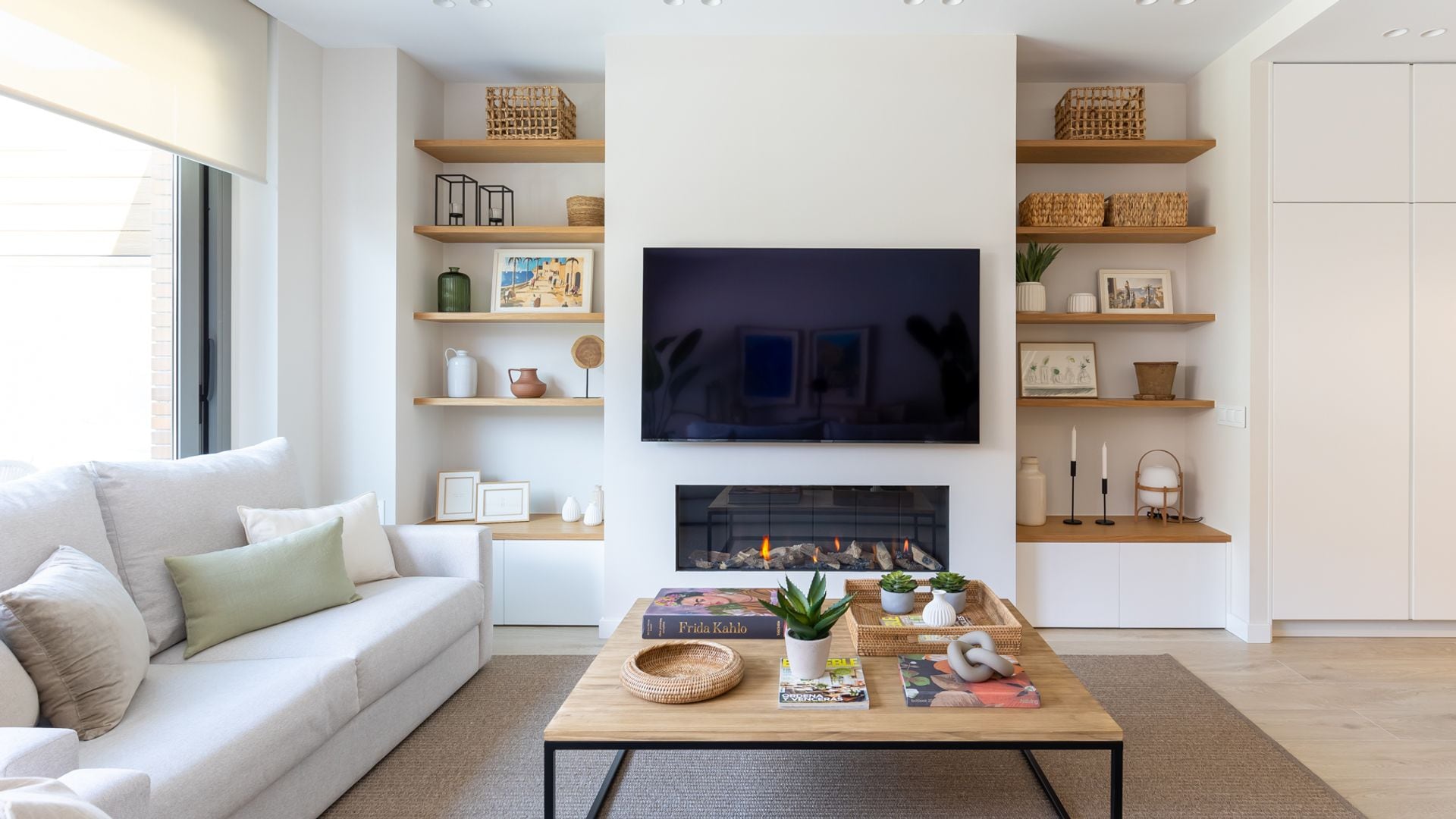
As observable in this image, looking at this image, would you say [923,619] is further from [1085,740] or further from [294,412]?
[294,412]

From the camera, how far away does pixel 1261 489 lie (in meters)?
3.34

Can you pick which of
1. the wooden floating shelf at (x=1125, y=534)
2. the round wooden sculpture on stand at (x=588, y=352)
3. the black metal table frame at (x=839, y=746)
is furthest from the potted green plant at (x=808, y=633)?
the round wooden sculpture on stand at (x=588, y=352)

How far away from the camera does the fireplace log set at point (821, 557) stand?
11.4 ft

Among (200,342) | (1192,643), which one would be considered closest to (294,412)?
(200,342)

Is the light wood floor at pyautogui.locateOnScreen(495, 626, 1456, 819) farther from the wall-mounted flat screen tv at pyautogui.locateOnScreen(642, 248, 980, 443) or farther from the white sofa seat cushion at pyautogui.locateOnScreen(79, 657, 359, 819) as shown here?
the white sofa seat cushion at pyautogui.locateOnScreen(79, 657, 359, 819)

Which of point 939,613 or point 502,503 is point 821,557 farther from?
point 502,503

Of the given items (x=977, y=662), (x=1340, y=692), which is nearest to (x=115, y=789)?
(x=977, y=662)

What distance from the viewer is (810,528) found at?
3.47 meters

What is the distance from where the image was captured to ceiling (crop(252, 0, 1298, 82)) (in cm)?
308

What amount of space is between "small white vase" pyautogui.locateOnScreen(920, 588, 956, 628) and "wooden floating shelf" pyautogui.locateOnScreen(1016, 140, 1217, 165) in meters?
2.26

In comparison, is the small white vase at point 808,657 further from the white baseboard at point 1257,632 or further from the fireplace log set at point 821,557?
the white baseboard at point 1257,632

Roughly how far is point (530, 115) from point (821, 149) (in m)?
1.38

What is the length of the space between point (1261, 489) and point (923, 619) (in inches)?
83.0

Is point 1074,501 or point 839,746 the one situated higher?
point 1074,501
